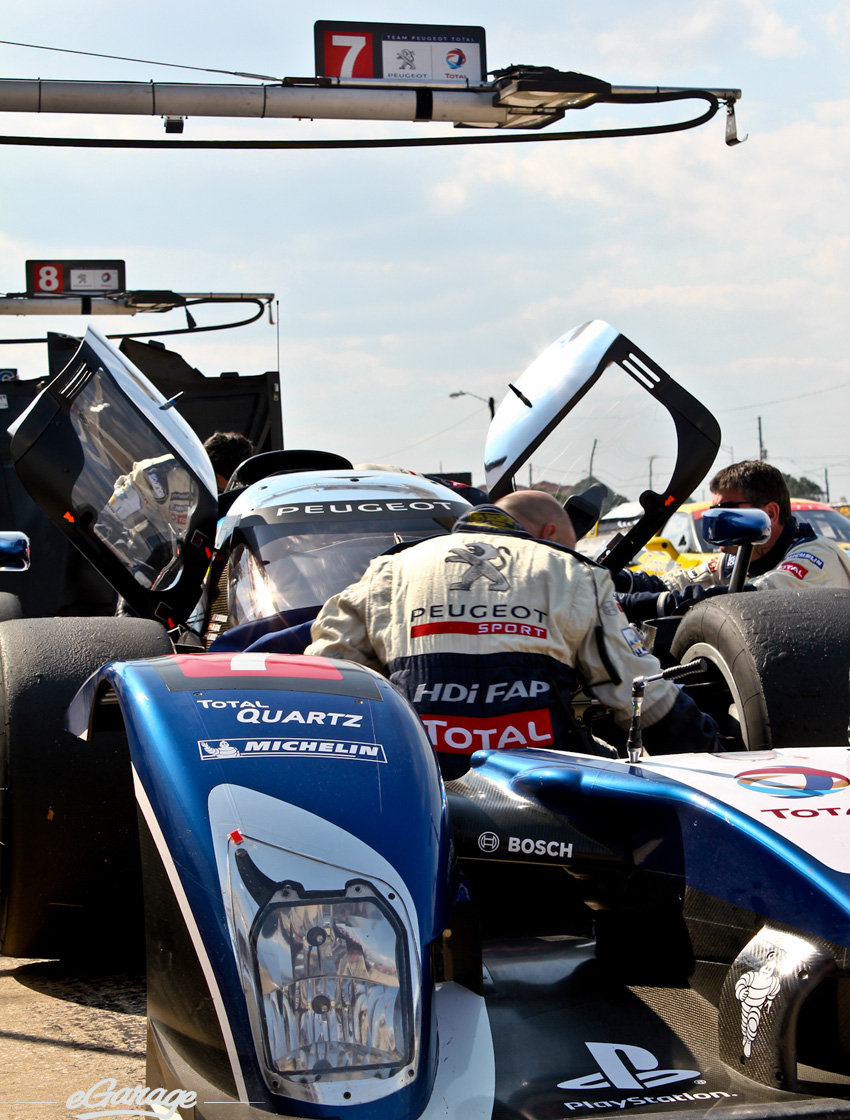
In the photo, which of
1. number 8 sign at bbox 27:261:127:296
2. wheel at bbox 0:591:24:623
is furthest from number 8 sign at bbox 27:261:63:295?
wheel at bbox 0:591:24:623

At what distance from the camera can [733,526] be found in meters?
3.21

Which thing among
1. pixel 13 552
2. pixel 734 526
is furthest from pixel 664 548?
pixel 13 552

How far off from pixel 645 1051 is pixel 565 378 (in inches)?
111

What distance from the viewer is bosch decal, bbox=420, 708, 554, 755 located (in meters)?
2.60

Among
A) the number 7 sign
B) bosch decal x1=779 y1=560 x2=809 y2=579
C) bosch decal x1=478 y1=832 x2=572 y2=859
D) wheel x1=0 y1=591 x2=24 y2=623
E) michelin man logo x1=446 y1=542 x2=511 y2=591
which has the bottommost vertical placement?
bosch decal x1=478 y1=832 x2=572 y2=859

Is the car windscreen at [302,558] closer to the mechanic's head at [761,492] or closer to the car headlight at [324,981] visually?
the mechanic's head at [761,492]

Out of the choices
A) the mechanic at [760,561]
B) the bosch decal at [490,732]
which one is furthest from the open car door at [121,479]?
the bosch decal at [490,732]

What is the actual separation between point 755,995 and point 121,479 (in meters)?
3.20

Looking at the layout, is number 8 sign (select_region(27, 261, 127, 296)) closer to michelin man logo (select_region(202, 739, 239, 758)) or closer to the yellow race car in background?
the yellow race car in background

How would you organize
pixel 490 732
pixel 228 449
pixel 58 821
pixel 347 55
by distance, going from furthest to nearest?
pixel 347 55
pixel 228 449
pixel 58 821
pixel 490 732

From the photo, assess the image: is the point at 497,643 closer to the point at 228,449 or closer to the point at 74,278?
the point at 228,449

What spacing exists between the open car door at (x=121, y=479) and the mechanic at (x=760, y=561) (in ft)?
5.36

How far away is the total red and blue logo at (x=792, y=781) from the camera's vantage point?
1.92 meters

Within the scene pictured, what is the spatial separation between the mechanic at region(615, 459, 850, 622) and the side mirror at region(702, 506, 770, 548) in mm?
667
